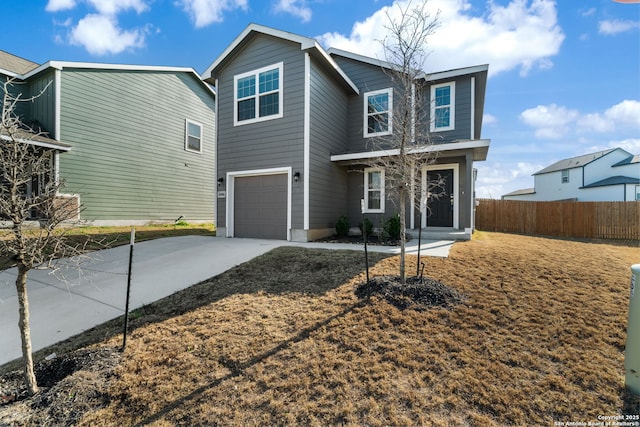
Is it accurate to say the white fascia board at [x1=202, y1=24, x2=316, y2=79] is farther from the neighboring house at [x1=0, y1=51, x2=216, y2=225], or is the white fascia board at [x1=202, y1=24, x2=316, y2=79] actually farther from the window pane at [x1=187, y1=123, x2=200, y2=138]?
the window pane at [x1=187, y1=123, x2=200, y2=138]

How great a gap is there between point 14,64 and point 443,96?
61.2 ft

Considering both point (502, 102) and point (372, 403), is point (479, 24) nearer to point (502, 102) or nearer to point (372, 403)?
point (502, 102)

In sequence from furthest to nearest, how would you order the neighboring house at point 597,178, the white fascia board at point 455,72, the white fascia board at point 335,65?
the neighboring house at point 597,178 < the white fascia board at point 455,72 < the white fascia board at point 335,65

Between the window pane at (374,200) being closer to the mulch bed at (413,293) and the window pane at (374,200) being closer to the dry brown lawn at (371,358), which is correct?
the dry brown lawn at (371,358)

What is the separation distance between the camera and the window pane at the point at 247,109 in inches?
402

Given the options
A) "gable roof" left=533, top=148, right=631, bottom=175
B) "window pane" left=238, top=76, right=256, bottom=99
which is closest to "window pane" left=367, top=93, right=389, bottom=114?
"window pane" left=238, top=76, right=256, bottom=99

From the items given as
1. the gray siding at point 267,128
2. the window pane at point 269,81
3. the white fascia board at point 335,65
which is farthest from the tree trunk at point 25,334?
the white fascia board at point 335,65

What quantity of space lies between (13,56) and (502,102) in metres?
22.3

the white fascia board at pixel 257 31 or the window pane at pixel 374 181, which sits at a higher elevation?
the white fascia board at pixel 257 31

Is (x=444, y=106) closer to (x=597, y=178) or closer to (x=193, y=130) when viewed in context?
(x=193, y=130)

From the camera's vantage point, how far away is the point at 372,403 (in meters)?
2.52

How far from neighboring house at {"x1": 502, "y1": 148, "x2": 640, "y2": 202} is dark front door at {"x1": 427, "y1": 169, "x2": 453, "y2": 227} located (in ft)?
72.7

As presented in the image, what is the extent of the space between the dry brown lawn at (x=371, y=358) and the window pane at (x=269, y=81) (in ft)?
24.3

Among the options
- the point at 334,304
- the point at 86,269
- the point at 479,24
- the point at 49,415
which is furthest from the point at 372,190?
the point at 49,415
